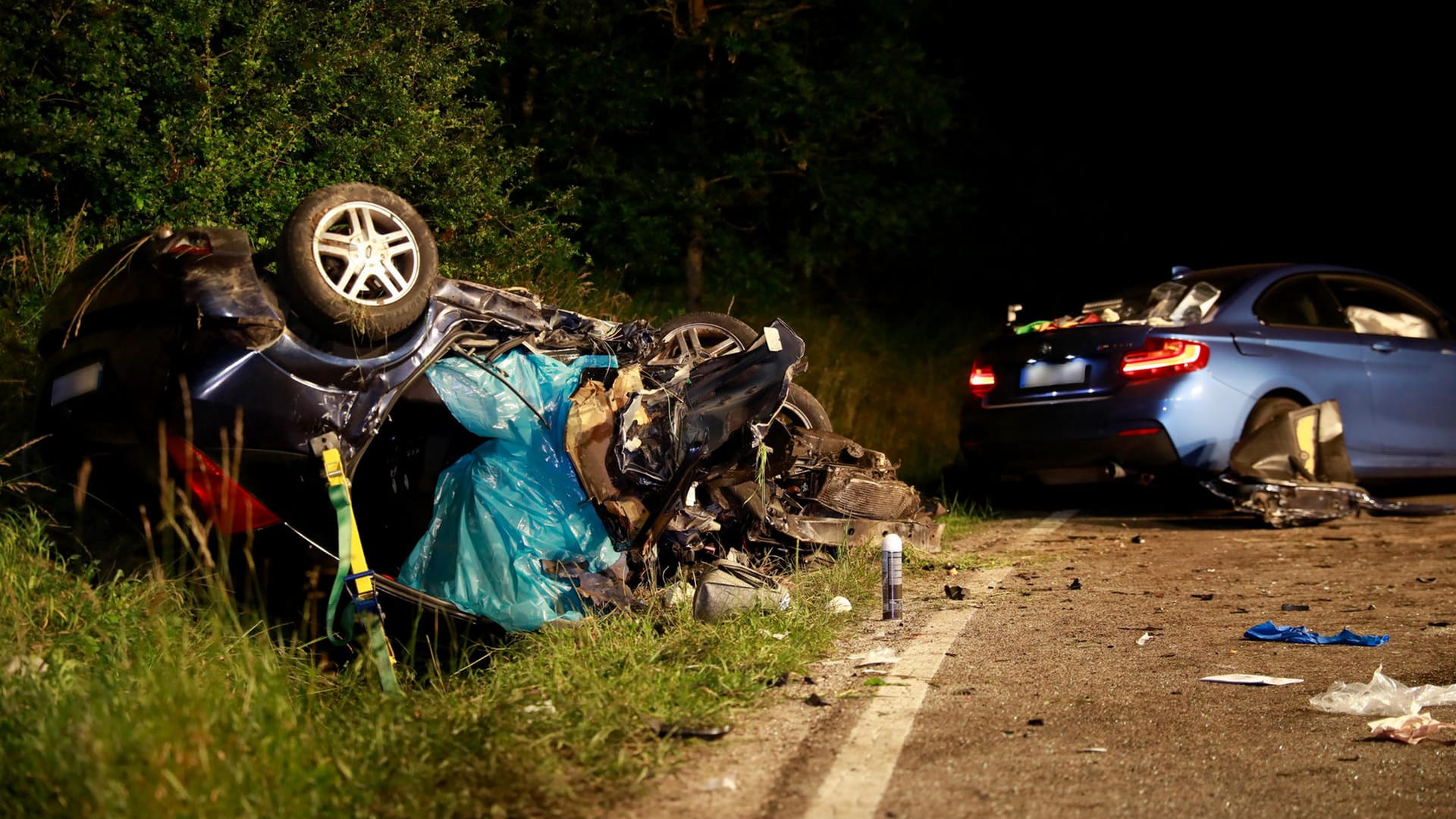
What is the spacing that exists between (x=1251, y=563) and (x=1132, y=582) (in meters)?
1.02

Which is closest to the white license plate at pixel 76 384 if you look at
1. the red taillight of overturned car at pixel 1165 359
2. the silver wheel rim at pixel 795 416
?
the silver wheel rim at pixel 795 416

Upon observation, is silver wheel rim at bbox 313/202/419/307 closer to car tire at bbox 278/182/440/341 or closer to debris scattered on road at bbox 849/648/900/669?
car tire at bbox 278/182/440/341

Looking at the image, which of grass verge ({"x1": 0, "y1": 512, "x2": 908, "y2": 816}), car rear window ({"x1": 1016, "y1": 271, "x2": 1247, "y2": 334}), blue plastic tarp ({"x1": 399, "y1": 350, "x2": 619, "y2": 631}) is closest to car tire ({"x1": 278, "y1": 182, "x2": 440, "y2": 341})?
blue plastic tarp ({"x1": 399, "y1": 350, "x2": 619, "y2": 631})

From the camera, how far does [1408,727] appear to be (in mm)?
4020

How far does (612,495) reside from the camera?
516 centimetres

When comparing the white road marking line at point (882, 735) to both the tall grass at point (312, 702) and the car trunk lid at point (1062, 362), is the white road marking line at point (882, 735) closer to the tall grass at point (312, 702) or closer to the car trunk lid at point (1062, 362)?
the tall grass at point (312, 702)

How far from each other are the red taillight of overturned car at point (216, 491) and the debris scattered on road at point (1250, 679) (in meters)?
3.52

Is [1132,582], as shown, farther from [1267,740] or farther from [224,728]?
[224,728]

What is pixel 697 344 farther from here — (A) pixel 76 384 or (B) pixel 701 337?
(A) pixel 76 384

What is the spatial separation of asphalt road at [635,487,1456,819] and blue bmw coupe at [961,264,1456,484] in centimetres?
116

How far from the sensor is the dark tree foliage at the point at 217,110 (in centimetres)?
729

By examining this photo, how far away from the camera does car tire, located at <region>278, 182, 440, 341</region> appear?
15.0 ft

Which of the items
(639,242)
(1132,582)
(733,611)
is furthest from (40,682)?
(639,242)

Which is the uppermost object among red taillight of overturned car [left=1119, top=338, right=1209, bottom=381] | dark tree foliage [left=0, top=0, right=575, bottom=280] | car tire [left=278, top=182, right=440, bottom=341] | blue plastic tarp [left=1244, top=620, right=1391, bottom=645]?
dark tree foliage [left=0, top=0, right=575, bottom=280]
